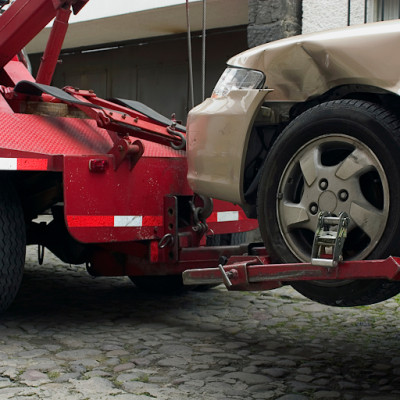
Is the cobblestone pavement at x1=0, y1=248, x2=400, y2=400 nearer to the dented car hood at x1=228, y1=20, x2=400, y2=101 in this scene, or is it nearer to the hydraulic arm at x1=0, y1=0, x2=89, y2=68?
the dented car hood at x1=228, y1=20, x2=400, y2=101

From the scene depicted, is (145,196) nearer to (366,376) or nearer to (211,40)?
(366,376)

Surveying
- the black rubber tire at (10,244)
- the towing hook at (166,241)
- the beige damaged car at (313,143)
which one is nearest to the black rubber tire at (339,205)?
the beige damaged car at (313,143)

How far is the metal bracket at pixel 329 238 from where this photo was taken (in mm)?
3141

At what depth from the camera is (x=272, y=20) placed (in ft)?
30.0

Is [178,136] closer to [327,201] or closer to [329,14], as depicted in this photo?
[327,201]

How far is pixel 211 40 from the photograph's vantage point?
1230 centimetres

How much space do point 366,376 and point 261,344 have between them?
0.82m

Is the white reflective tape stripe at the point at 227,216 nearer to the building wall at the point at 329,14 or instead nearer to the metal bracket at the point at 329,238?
the metal bracket at the point at 329,238

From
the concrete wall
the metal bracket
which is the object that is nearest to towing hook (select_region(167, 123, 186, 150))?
the metal bracket

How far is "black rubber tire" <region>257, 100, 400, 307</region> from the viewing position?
3084 millimetres

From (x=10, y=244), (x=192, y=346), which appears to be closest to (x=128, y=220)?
(x=10, y=244)

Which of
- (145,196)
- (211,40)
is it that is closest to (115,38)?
(211,40)

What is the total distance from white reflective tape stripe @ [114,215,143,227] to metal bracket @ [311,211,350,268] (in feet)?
5.93

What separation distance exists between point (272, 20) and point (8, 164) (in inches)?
212
